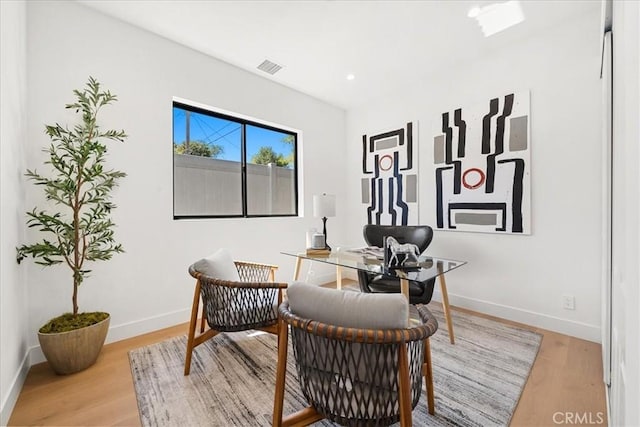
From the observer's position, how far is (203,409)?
1.56m

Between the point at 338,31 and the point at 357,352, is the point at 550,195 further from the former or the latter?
the point at 357,352

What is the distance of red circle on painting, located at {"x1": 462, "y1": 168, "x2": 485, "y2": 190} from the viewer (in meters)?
2.89

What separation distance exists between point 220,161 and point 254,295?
6.32 feet

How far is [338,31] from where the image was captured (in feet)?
8.25

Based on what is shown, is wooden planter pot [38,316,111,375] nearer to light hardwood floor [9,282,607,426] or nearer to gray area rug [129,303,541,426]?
light hardwood floor [9,282,607,426]

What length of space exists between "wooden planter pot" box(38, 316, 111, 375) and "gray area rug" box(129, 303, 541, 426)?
0.28 meters

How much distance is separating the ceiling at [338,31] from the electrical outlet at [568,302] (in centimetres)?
237

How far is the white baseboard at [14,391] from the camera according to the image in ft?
4.79

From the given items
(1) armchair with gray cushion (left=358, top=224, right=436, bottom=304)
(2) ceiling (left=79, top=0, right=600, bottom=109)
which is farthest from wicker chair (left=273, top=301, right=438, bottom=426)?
(2) ceiling (left=79, top=0, right=600, bottom=109)

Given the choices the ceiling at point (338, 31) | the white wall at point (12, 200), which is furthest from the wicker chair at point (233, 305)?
the ceiling at point (338, 31)

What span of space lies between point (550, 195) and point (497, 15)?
1599 mm

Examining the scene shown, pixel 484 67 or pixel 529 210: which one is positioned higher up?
pixel 484 67

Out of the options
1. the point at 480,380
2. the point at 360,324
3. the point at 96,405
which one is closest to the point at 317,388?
the point at 360,324

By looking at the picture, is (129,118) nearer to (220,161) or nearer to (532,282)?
(220,161)
